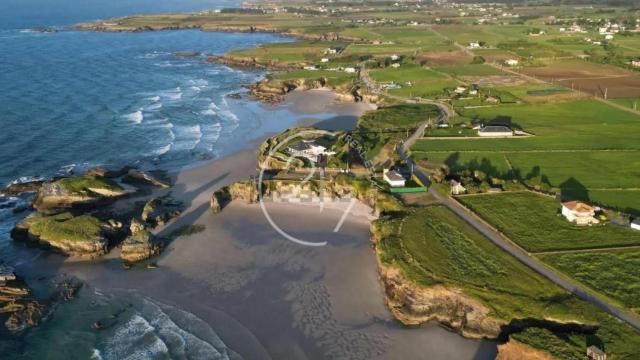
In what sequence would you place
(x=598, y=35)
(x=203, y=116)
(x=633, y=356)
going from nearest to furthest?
(x=633, y=356), (x=203, y=116), (x=598, y=35)

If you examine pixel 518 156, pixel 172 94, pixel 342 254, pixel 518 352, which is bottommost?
pixel 342 254

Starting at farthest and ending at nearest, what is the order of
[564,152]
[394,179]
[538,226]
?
[564,152], [394,179], [538,226]

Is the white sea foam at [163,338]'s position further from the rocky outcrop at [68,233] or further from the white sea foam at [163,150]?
the white sea foam at [163,150]

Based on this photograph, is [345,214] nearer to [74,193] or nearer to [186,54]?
[74,193]

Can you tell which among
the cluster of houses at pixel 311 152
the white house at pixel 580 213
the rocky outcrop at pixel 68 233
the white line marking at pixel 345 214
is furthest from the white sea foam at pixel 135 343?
the white house at pixel 580 213

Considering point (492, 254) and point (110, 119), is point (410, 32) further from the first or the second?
point (492, 254)

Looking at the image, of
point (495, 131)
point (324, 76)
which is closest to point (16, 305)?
point (495, 131)

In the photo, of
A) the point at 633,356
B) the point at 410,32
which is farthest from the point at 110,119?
the point at 410,32
